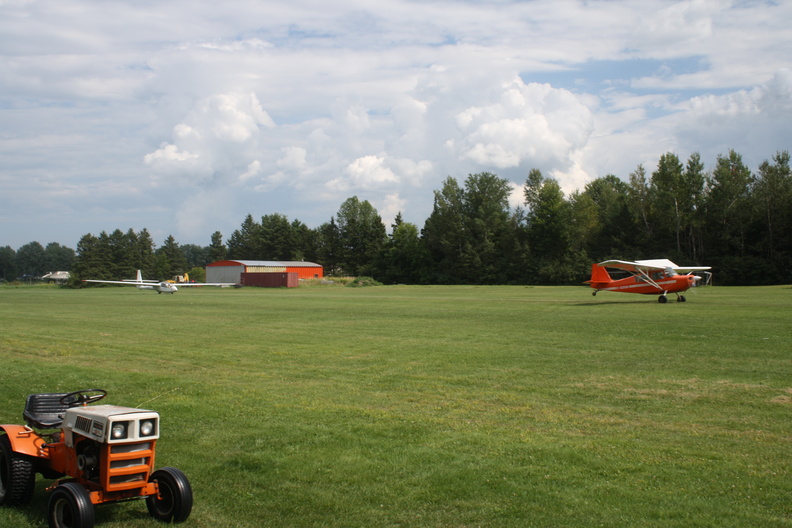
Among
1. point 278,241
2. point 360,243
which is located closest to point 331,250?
point 360,243

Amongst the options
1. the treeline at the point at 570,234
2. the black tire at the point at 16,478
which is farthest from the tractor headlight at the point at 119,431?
the treeline at the point at 570,234

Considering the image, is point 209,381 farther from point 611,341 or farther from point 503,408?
point 611,341

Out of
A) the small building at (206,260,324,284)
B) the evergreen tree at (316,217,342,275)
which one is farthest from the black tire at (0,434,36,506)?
the evergreen tree at (316,217,342,275)

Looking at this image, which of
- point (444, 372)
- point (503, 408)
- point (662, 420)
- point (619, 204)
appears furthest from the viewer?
point (619, 204)

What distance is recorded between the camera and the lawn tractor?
4.84 m

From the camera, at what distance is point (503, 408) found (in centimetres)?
938

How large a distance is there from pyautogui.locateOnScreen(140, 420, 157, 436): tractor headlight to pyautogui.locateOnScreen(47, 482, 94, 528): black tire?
0.60 metres

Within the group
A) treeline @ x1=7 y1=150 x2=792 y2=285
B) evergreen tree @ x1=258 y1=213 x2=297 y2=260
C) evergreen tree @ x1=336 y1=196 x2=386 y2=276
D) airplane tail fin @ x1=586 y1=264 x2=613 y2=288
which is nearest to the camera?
airplane tail fin @ x1=586 y1=264 x2=613 y2=288

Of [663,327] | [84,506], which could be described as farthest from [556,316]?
[84,506]

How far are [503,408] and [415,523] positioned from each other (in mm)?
4515

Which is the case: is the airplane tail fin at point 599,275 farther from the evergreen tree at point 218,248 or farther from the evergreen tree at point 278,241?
the evergreen tree at point 218,248

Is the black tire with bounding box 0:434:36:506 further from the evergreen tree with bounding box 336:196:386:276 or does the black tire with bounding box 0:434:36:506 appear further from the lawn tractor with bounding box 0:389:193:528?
the evergreen tree with bounding box 336:196:386:276

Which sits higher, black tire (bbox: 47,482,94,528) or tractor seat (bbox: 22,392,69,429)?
tractor seat (bbox: 22,392,69,429)

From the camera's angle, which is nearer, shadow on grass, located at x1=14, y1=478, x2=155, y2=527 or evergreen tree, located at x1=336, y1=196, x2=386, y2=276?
shadow on grass, located at x1=14, y1=478, x2=155, y2=527
